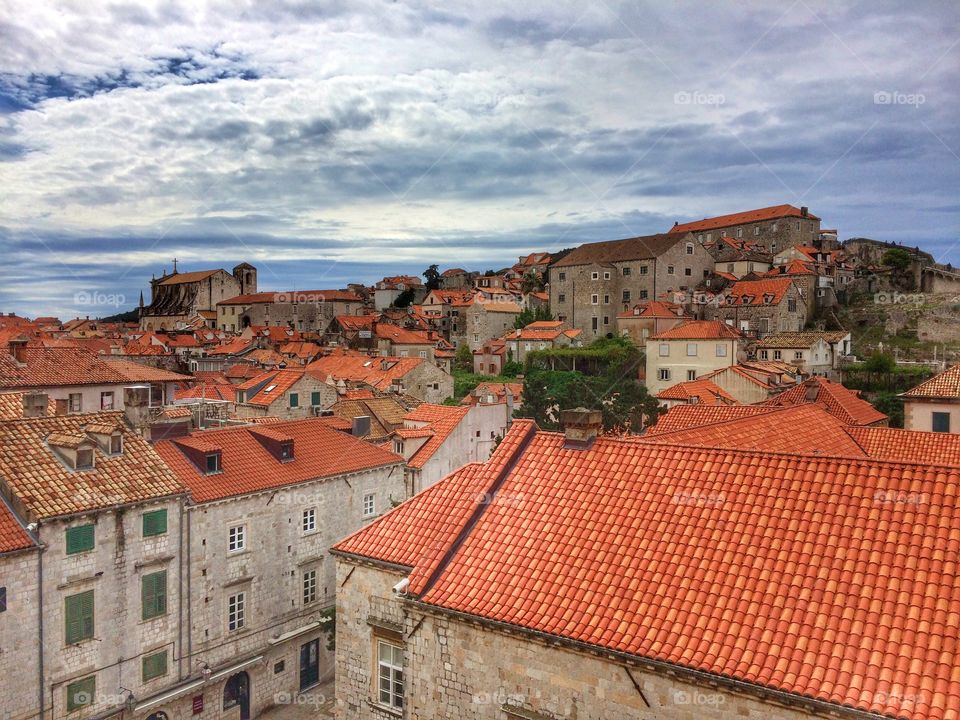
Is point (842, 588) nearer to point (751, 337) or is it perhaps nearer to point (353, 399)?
point (353, 399)

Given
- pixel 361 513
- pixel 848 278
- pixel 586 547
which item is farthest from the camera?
pixel 848 278

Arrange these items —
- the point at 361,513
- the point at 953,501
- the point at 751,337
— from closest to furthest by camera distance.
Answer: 1. the point at 953,501
2. the point at 361,513
3. the point at 751,337

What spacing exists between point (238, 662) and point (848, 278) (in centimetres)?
7284

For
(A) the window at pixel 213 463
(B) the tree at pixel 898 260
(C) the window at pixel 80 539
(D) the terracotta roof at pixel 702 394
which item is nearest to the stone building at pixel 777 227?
(B) the tree at pixel 898 260

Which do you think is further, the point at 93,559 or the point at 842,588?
the point at 93,559

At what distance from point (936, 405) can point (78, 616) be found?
102 feet

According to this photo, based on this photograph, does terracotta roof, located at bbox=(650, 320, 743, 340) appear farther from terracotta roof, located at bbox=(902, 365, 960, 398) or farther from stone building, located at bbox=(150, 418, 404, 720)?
stone building, located at bbox=(150, 418, 404, 720)

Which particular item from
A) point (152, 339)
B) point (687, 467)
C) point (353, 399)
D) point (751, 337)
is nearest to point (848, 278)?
point (751, 337)

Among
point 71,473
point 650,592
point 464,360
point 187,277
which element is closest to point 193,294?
point 187,277

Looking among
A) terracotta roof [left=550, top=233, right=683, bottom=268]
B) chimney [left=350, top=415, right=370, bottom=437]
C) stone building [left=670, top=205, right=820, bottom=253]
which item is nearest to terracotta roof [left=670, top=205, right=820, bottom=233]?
stone building [left=670, top=205, right=820, bottom=253]

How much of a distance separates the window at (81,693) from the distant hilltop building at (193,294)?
10380cm

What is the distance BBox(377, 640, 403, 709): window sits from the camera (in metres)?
12.0

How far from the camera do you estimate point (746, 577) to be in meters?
9.01

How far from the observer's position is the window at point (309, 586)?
77.5 feet
